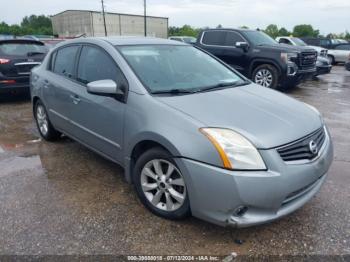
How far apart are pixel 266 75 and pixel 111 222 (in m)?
7.62

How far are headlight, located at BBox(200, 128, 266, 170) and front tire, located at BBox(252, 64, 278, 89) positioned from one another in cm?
730

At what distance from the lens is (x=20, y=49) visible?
24.6ft

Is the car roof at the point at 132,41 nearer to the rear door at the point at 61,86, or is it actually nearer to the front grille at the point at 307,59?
the rear door at the point at 61,86

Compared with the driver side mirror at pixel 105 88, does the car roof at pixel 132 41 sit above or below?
above

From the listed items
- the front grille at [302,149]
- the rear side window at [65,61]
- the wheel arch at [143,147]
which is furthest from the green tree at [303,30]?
the wheel arch at [143,147]

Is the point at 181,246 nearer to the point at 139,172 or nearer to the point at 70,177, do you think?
the point at 139,172

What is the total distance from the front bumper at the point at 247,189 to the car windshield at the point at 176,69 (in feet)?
3.16

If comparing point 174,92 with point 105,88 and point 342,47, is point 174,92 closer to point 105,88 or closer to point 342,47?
point 105,88

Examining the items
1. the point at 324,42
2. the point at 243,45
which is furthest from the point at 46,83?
the point at 324,42

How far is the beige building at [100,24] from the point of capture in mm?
60844

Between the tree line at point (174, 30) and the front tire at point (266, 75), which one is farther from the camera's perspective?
the tree line at point (174, 30)

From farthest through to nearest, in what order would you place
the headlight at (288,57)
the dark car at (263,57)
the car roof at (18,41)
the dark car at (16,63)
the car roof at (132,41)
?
the dark car at (263,57) < the headlight at (288,57) < the car roof at (18,41) < the dark car at (16,63) < the car roof at (132,41)

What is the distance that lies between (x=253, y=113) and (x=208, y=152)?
24.7 inches

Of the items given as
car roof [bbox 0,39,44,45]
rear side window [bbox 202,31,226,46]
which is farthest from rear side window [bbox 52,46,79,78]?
Result: rear side window [bbox 202,31,226,46]
